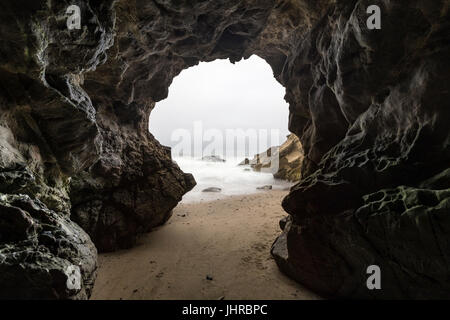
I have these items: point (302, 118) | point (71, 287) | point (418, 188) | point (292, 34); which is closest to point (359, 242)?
point (418, 188)

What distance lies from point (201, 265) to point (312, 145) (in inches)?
292

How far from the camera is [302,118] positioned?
46.5ft

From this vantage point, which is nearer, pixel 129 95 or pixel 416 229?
pixel 416 229

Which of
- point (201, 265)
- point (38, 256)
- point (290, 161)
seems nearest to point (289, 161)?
point (290, 161)

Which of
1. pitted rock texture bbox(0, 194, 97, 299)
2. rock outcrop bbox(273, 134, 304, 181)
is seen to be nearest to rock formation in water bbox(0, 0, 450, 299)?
pitted rock texture bbox(0, 194, 97, 299)

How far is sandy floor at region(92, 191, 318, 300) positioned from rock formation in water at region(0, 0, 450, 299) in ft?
3.25

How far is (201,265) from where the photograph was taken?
29.6 feet

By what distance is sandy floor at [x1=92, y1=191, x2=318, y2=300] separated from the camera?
23.8ft

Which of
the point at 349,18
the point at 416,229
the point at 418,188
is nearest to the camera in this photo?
the point at 416,229

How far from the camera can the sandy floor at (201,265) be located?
7258 mm

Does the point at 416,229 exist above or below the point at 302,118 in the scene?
below

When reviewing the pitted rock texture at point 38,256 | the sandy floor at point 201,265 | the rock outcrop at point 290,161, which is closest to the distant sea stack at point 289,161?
the rock outcrop at point 290,161

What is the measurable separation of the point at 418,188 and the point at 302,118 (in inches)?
374

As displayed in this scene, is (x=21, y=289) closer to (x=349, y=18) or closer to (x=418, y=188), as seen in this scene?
(x=418, y=188)
